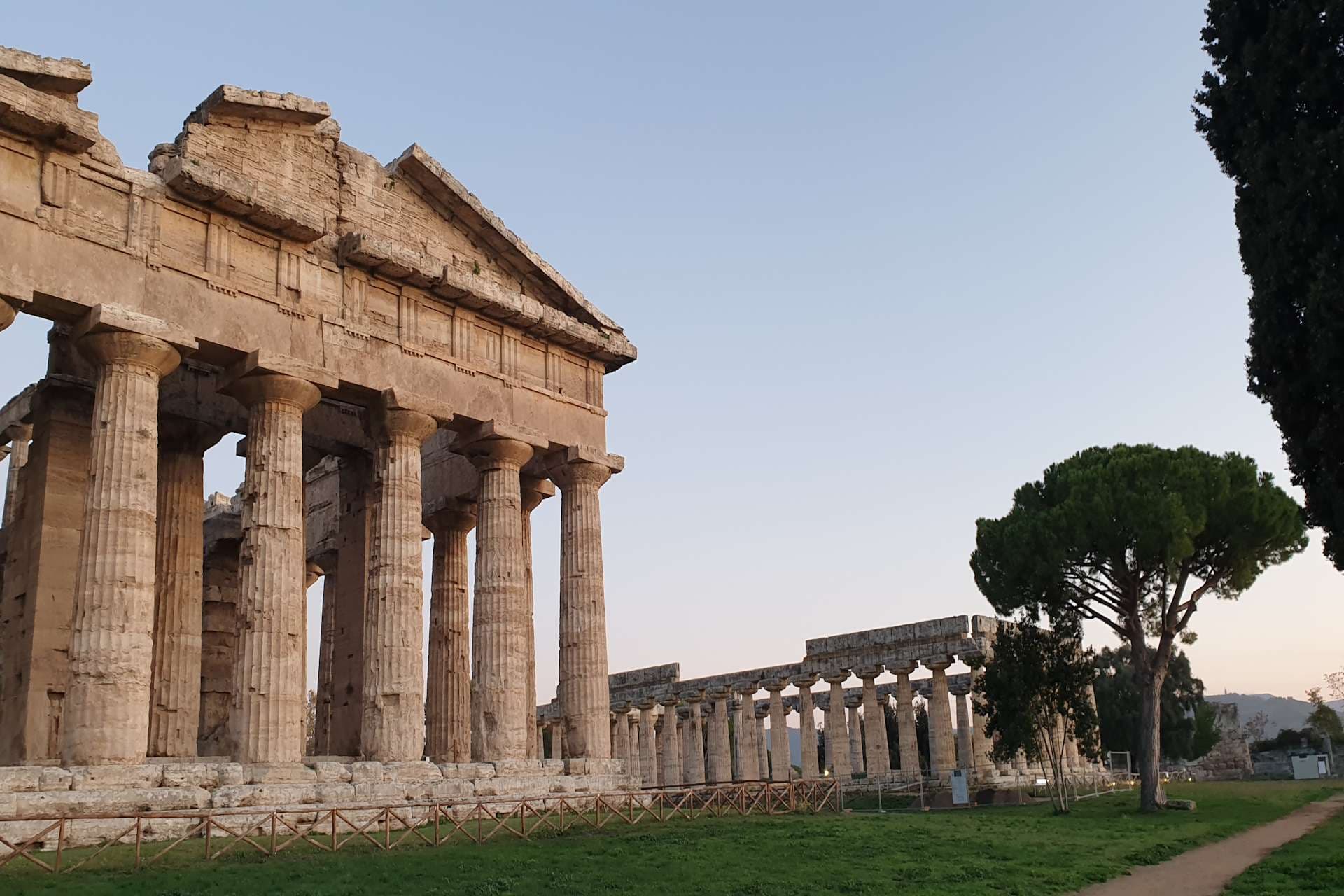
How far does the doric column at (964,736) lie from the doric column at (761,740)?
8960 millimetres

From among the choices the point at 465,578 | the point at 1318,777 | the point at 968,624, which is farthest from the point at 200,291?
the point at 1318,777

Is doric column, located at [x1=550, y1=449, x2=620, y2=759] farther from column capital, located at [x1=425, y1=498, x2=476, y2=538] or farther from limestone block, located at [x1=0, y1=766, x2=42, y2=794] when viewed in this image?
limestone block, located at [x1=0, y1=766, x2=42, y2=794]

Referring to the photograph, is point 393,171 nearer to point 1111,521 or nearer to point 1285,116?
point 1285,116

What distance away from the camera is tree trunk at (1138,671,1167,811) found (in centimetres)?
3006

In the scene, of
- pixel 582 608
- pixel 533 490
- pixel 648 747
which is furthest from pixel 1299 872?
pixel 648 747

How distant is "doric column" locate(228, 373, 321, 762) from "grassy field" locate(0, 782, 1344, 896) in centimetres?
356

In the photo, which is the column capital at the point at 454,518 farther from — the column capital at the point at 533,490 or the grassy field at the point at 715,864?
the grassy field at the point at 715,864

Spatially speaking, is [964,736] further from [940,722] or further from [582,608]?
[582,608]

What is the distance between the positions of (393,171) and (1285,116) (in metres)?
16.8

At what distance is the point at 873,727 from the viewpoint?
43594 millimetres

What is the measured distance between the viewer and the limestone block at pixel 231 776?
17.5 meters

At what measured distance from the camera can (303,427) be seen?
2575 centimetres

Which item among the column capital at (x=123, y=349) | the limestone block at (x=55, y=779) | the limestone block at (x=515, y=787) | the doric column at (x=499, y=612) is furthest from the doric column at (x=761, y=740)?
the limestone block at (x=55, y=779)

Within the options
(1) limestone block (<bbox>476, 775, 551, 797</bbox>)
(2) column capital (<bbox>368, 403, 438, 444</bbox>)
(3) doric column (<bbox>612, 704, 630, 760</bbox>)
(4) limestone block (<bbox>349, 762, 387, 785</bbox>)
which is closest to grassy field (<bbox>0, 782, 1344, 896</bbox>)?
(1) limestone block (<bbox>476, 775, 551, 797</bbox>)
